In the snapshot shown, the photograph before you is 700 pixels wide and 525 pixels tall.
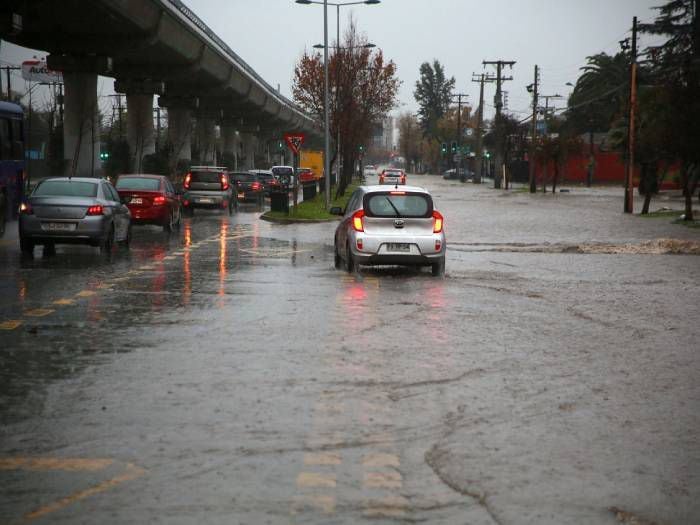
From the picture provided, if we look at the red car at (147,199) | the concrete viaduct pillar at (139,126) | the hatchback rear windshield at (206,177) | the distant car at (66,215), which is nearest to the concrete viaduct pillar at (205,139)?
the concrete viaduct pillar at (139,126)

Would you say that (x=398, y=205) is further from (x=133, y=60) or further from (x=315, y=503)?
(x=133, y=60)

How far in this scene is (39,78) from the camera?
351 feet

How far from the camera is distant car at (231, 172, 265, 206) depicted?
5373 centimetres

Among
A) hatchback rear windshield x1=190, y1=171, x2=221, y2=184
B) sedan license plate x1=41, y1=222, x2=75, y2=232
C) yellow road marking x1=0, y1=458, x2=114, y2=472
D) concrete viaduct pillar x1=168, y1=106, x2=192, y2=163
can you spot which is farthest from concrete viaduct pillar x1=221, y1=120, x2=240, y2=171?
yellow road marking x1=0, y1=458, x2=114, y2=472

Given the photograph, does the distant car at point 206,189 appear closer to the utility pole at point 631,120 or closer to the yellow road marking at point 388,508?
the utility pole at point 631,120

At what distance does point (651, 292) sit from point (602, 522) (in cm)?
1174

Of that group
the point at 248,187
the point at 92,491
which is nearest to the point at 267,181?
the point at 248,187

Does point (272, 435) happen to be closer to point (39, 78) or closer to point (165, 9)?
point (165, 9)

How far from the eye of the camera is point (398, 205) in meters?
18.6

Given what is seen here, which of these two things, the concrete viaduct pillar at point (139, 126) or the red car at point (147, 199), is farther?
the concrete viaduct pillar at point (139, 126)

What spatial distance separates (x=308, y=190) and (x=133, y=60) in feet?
35.2

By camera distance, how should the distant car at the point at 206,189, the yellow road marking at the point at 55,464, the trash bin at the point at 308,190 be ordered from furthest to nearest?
the trash bin at the point at 308,190 → the distant car at the point at 206,189 → the yellow road marking at the point at 55,464

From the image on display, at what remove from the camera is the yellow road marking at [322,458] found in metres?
6.31

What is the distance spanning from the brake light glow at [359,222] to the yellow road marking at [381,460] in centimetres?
1200
